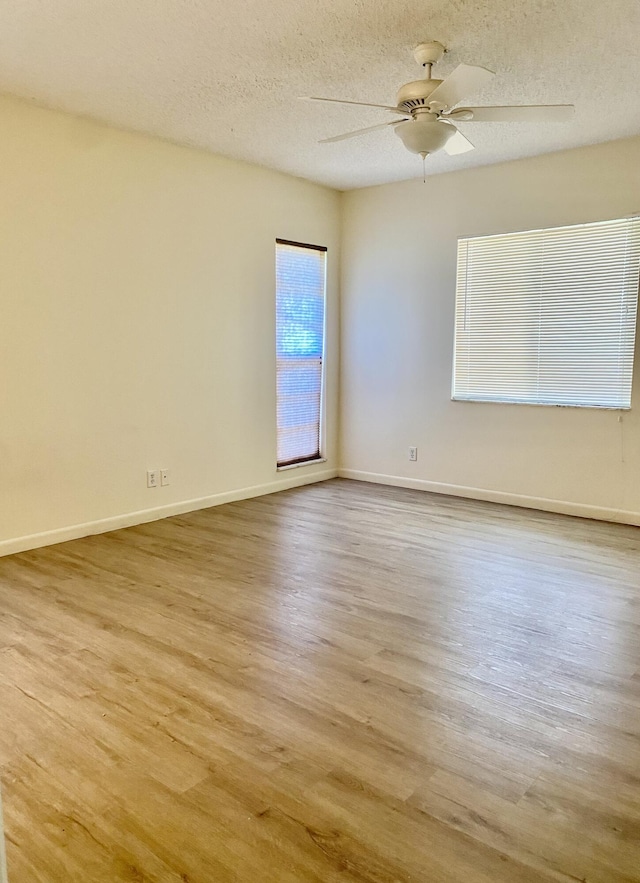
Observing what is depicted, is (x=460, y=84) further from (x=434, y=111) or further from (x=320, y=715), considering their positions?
(x=320, y=715)

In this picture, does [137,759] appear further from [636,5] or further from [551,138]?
[551,138]

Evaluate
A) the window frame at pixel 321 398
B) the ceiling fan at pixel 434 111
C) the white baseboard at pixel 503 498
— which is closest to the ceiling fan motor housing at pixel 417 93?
the ceiling fan at pixel 434 111

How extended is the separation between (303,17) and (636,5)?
138 cm

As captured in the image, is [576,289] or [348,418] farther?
[348,418]

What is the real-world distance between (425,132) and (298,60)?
0.74 metres

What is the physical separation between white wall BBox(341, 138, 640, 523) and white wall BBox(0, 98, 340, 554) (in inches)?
34.3

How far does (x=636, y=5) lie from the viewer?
2537mm

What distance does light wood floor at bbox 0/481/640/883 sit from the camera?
5.01ft

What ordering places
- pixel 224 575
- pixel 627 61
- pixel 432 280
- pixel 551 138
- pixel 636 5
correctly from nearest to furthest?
pixel 636 5 < pixel 627 61 < pixel 224 575 < pixel 551 138 < pixel 432 280

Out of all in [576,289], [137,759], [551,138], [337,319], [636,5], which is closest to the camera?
[137,759]

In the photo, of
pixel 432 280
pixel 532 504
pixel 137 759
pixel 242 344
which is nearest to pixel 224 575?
pixel 137 759

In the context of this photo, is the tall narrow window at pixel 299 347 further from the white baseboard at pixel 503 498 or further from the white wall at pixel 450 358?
the white baseboard at pixel 503 498

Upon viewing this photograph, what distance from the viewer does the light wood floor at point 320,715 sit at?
1527 mm

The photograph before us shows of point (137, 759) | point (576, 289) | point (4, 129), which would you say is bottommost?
point (137, 759)
